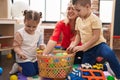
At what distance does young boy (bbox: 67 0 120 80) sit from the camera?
1.49m

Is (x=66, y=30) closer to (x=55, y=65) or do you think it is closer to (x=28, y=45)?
(x=28, y=45)

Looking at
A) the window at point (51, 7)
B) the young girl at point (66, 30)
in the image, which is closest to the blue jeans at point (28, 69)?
the young girl at point (66, 30)

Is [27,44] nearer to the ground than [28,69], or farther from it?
farther from it

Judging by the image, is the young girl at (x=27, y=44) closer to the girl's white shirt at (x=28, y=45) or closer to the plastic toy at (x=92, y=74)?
the girl's white shirt at (x=28, y=45)

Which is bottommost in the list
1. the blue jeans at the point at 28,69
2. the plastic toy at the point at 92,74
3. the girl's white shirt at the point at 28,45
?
the blue jeans at the point at 28,69

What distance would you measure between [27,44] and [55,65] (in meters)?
0.54

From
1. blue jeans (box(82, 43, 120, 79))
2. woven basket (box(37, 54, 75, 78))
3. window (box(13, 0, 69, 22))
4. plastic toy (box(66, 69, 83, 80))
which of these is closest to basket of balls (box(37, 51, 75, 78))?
woven basket (box(37, 54, 75, 78))

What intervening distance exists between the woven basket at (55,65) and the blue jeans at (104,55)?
274 millimetres

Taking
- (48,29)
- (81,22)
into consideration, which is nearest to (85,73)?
(81,22)

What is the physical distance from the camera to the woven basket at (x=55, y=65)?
134 cm

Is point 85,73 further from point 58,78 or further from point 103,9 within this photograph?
point 103,9

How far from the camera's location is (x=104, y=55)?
1.49 m

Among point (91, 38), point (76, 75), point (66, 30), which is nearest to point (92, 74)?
point (76, 75)

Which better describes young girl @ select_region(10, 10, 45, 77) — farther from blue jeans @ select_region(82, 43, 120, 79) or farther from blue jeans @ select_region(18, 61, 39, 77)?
blue jeans @ select_region(82, 43, 120, 79)
